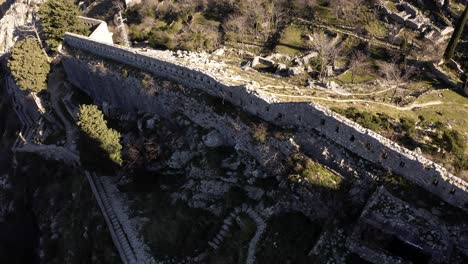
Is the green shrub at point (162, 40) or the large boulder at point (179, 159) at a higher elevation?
the green shrub at point (162, 40)

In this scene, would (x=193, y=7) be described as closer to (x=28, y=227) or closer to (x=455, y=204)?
(x=28, y=227)

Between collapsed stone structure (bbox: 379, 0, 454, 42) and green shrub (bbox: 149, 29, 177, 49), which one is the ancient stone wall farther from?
collapsed stone structure (bbox: 379, 0, 454, 42)

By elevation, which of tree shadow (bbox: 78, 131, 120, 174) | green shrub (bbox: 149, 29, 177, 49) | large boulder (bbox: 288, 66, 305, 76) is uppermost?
green shrub (bbox: 149, 29, 177, 49)

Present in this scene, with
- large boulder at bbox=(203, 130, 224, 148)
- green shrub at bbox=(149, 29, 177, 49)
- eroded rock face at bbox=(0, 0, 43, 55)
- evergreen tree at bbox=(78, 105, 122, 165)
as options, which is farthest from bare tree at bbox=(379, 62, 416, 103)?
eroded rock face at bbox=(0, 0, 43, 55)

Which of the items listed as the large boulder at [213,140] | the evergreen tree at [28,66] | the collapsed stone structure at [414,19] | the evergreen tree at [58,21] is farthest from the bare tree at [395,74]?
the evergreen tree at [28,66]

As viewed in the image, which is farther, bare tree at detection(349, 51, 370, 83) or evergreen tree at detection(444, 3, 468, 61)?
bare tree at detection(349, 51, 370, 83)

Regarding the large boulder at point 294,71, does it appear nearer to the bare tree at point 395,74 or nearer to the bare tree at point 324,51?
the bare tree at point 324,51

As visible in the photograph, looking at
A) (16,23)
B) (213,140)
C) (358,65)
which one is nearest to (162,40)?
(213,140)
